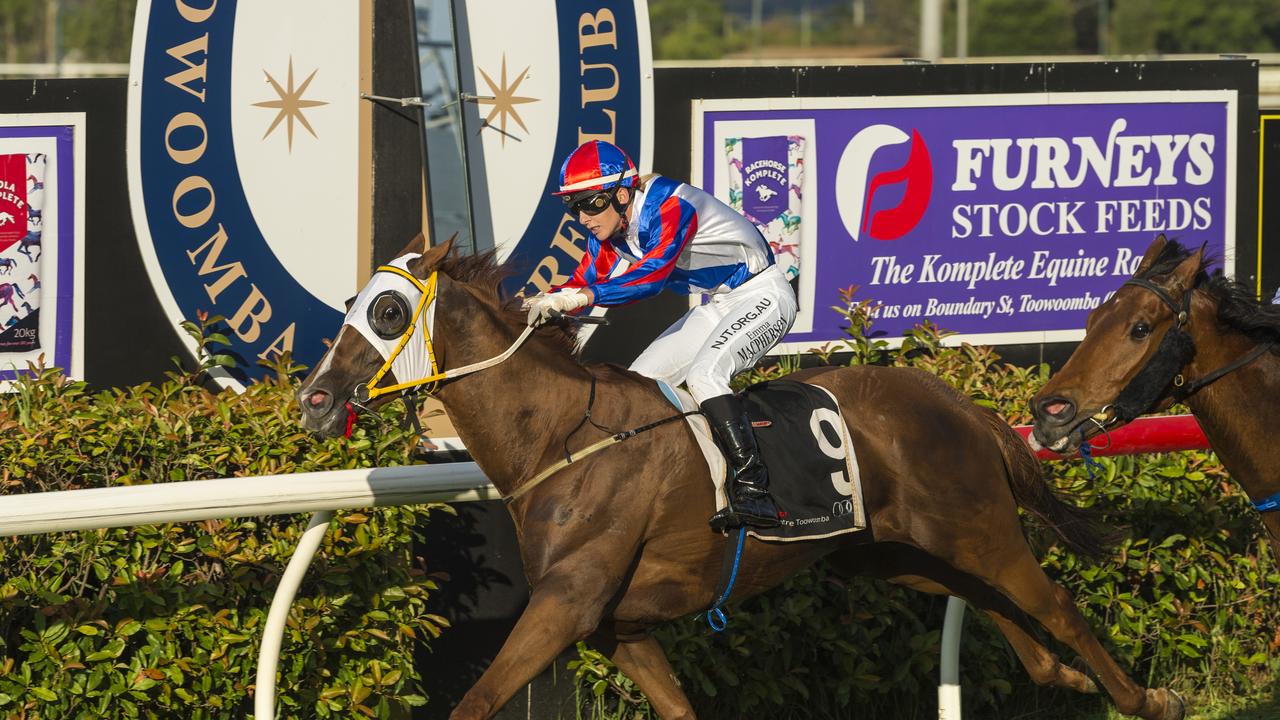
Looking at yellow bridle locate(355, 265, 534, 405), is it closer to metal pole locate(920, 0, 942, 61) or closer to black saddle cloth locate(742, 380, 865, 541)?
black saddle cloth locate(742, 380, 865, 541)

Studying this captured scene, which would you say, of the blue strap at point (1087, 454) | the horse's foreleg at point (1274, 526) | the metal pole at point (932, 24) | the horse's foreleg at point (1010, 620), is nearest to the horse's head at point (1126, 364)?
the blue strap at point (1087, 454)

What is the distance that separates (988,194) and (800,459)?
114 inches

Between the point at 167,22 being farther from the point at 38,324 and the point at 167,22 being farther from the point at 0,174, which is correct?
the point at 38,324

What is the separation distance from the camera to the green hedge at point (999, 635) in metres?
4.95

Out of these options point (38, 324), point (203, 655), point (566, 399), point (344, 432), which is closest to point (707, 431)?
point (566, 399)

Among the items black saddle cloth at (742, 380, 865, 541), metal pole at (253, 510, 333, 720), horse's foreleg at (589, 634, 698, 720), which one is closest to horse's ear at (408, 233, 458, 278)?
metal pole at (253, 510, 333, 720)

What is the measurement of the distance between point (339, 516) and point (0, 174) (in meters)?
2.11

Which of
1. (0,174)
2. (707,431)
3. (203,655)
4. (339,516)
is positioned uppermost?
(0,174)

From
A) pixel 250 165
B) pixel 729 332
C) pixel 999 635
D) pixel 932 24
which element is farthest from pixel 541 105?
pixel 932 24

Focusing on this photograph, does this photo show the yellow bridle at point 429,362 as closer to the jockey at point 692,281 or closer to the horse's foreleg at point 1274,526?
the jockey at point 692,281

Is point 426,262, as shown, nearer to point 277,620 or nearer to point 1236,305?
point 277,620

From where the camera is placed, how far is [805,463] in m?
4.12

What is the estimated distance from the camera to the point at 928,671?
509cm

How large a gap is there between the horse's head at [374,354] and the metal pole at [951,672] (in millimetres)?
1953
